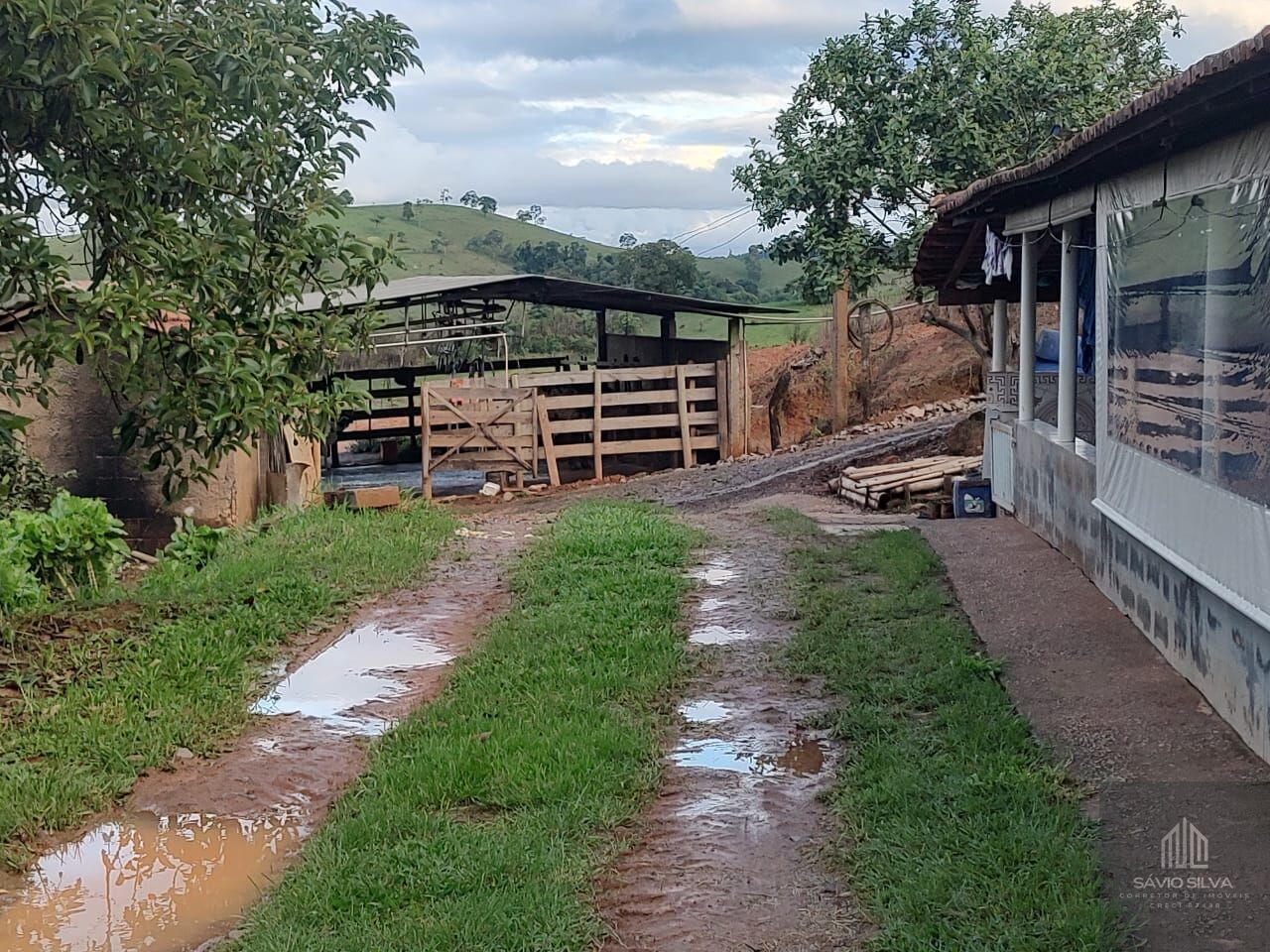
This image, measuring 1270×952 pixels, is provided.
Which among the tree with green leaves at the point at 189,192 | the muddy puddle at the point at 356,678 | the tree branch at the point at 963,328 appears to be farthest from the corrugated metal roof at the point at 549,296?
Answer: the tree with green leaves at the point at 189,192

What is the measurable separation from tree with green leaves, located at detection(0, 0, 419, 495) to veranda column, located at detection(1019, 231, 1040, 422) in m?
5.83

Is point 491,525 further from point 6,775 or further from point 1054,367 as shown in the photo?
point 6,775

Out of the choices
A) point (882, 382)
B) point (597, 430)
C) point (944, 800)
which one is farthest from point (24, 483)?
point (882, 382)

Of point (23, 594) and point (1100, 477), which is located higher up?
point (1100, 477)

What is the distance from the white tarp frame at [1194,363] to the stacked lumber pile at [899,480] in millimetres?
5784

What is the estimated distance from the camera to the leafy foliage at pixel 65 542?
955cm

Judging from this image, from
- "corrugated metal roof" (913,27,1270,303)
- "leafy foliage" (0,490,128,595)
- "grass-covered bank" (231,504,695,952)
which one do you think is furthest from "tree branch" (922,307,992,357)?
"leafy foliage" (0,490,128,595)

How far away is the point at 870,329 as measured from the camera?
81.0 feet

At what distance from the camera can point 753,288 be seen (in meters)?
61.4

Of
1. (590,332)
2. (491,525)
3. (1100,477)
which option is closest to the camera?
(1100,477)

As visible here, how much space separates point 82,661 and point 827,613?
15.3ft

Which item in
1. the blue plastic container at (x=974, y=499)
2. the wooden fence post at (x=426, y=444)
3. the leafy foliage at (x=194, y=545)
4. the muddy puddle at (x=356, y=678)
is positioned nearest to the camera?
the muddy puddle at (x=356, y=678)

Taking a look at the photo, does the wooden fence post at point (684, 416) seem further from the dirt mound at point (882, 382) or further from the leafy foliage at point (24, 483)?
the leafy foliage at point (24, 483)

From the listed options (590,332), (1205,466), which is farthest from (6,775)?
(590,332)
